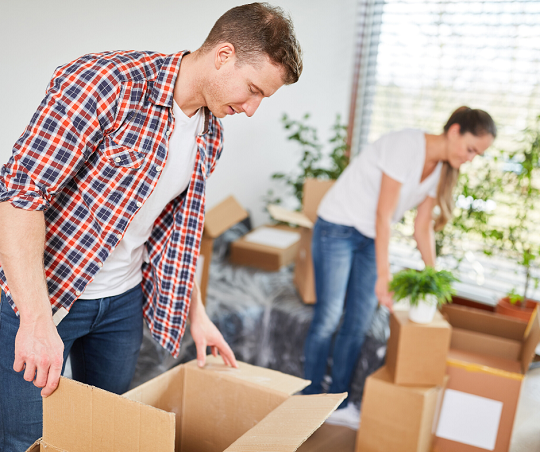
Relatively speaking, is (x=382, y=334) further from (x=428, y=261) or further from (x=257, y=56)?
(x=257, y=56)

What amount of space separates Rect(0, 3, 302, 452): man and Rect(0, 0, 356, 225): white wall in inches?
29.1

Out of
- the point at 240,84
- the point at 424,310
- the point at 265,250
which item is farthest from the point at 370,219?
the point at 240,84

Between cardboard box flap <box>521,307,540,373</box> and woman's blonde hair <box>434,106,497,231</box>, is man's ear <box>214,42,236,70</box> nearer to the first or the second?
woman's blonde hair <box>434,106,497,231</box>

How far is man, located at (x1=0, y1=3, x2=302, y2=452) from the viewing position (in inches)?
30.7

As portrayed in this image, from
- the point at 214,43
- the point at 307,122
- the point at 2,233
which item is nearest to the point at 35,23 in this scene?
the point at 214,43

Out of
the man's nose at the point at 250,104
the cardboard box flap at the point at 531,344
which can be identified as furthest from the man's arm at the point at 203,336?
the cardboard box flap at the point at 531,344

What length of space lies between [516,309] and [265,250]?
1.44 meters

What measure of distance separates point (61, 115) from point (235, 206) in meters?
1.52

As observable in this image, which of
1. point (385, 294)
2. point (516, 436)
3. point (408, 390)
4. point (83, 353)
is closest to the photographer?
point (83, 353)

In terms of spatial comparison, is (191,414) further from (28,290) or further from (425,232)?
(425,232)

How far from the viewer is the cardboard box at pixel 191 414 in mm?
708

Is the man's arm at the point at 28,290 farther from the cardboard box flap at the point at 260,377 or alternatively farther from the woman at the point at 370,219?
the woman at the point at 370,219

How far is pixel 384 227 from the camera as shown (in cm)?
179

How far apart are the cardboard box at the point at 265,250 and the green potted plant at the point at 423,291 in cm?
104
